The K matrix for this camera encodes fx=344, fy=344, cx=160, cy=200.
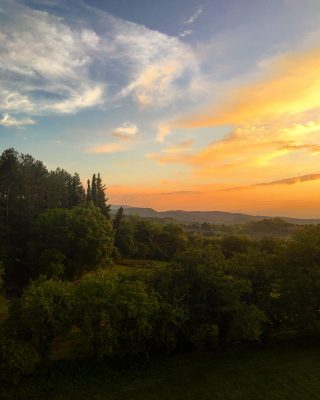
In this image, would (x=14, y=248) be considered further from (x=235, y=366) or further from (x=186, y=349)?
(x=235, y=366)

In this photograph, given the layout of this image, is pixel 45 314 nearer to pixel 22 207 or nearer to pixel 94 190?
pixel 22 207

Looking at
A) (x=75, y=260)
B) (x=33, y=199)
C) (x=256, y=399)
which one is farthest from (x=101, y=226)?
(x=256, y=399)

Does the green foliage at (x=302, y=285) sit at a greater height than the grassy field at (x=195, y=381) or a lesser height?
greater

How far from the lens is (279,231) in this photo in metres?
176

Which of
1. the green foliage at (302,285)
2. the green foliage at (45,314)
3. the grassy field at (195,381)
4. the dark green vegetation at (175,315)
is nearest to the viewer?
the grassy field at (195,381)

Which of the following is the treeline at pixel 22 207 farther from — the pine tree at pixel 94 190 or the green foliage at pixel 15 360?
the green foliage at pixel 15 360

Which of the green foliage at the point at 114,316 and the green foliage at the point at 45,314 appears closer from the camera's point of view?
the green foliage at the point at 45,314

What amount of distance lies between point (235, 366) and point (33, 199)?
46.3 m

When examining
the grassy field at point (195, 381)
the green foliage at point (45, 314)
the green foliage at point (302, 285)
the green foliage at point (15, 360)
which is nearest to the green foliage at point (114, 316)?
the green foliage at point (45, 314)

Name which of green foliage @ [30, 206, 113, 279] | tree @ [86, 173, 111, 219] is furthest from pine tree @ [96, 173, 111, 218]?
green foliage @ [30, 206, 113, 279]

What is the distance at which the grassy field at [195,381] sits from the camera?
21438mm

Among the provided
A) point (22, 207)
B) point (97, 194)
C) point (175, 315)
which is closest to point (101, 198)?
point (97, 194)

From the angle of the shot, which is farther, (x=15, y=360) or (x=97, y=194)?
(x=97, y=194)

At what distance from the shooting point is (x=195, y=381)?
2312 cm
